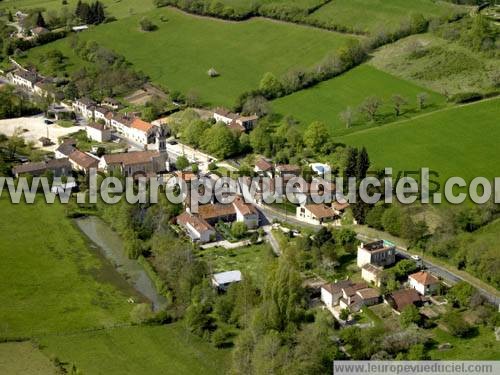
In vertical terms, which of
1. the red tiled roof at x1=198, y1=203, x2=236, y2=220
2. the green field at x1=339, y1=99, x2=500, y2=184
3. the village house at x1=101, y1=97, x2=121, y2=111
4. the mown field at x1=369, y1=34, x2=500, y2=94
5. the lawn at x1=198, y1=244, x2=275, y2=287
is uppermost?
the mown field at x1=369, y1=34, x2=500, y2=94

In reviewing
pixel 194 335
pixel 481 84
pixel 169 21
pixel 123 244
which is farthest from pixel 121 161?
pixel 169 21

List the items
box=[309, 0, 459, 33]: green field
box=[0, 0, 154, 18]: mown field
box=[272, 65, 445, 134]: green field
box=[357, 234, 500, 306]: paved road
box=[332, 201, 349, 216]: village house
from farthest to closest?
box=[0, 0, 154, 18]: mown field
box=[309, 0, 459, 33]: green field
box=[272, 65, 445, 134]: green field
box=[332, 201, 349, 216]: village house
box=[357, 234, 500, 306]: paved road

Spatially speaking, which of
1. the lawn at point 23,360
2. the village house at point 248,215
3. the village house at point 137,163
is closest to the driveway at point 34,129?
the village house at point 137,163

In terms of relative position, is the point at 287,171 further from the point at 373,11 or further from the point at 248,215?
the point at 373,11

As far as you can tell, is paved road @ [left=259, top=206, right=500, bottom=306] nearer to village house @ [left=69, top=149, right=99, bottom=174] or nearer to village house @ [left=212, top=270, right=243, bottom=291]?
village house @ [left=212, top=270, right=243, bottom=291]

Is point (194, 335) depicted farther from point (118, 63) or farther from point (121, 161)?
point (118, 63)

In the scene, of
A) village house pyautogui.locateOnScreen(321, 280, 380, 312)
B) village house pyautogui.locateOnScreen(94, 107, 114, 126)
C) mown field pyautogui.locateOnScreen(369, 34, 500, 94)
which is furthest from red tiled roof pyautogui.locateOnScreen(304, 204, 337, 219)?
village house pyautogui.locateOnScreen(94, 107, 114, 126)

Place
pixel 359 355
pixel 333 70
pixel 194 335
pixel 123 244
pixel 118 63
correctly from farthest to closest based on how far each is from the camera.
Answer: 1. pixel 118 63
2. pixel 333 70
3. pixel 123 244
4. pixel 194 335
5. pixel 359 355
